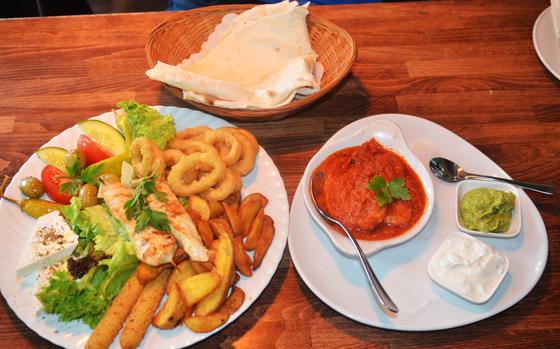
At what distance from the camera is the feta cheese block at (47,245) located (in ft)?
7.48

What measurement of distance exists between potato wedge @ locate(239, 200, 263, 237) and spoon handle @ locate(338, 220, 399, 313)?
508 millimetres

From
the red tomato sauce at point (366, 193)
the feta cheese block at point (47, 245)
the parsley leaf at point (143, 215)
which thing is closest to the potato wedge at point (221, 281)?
the parsley leaf at point (143, 215)

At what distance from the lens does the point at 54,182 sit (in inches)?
102

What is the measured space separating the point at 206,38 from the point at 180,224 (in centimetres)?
171

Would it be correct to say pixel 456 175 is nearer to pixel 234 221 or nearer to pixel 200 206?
pixel 234 221

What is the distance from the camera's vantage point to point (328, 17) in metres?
3.79

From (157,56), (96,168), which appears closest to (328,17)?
(157,56)

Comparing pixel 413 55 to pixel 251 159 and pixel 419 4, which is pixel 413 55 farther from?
pixel 251 159

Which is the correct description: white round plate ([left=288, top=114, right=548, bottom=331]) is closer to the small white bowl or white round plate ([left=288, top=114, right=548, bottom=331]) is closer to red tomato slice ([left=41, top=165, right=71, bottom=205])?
the small white bowl

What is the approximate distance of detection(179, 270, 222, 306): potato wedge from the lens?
2.13m

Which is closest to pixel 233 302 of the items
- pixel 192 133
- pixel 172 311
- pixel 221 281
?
pixel 221 281

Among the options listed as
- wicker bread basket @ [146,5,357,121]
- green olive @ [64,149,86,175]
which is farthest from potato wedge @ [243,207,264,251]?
green olive @ [64,149,86,175]

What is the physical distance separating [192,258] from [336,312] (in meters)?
0.83

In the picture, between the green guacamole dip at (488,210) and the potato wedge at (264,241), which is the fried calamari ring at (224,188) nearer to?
the potato wedge at (264,241)
